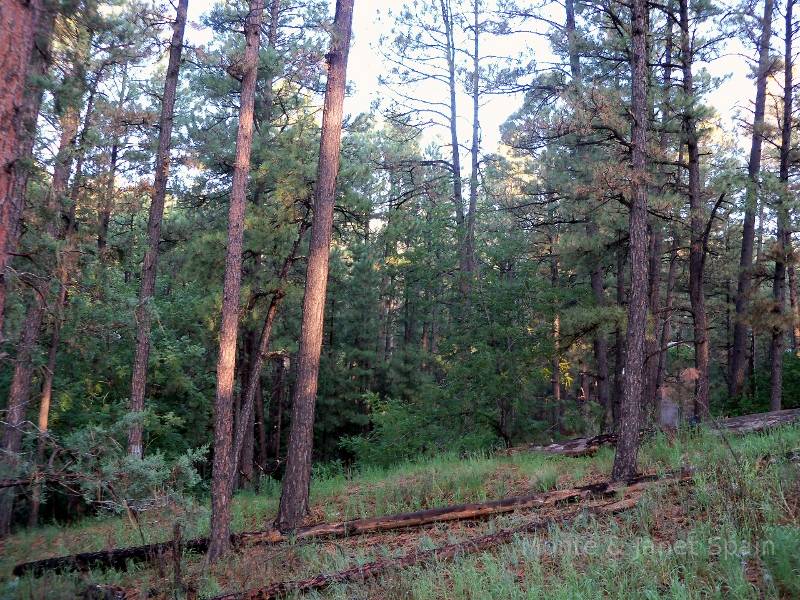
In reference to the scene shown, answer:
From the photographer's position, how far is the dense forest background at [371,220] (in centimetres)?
1011

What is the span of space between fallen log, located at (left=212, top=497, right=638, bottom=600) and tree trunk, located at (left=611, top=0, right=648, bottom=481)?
193 centimetres

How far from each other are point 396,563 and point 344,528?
114 inches

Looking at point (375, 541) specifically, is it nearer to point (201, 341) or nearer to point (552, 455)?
point (552, 455)

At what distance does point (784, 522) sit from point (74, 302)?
13.1 m

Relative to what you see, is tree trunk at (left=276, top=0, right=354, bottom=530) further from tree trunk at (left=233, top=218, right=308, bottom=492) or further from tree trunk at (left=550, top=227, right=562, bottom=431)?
tree trunk at (left=550, top=227, right=562, bottom=431)

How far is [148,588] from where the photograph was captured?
7.17 meters

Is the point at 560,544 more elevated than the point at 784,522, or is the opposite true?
the point at 784,522

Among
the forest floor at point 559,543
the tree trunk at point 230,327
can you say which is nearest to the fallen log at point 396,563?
the forest floor at point 559,543

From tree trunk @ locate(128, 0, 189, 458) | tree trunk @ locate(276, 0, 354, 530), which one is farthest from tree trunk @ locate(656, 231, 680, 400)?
tree trunk @ locate(128, 0, 189, 458)

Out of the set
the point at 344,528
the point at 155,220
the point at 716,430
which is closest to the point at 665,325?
the point at 716,430

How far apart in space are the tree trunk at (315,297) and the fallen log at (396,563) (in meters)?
3.15

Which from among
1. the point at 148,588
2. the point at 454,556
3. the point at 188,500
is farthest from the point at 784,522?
the point at 148,588

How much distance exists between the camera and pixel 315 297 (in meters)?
10.1

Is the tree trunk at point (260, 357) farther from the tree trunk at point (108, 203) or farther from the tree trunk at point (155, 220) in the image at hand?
the tree trunk at point (108, 203)
